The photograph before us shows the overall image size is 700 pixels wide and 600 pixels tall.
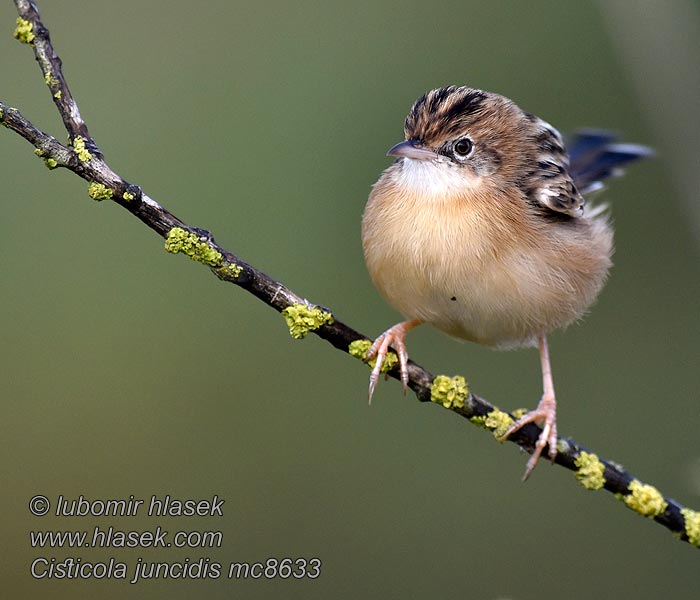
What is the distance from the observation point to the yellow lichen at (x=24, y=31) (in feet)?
11.5

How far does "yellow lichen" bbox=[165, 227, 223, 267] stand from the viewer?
3646 millimetres

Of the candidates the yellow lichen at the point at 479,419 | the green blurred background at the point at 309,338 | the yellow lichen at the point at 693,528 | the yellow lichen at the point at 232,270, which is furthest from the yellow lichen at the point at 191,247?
the green blurred background at the point at 309,338

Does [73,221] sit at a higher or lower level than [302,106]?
lower

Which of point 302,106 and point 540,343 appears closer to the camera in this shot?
point 540,343

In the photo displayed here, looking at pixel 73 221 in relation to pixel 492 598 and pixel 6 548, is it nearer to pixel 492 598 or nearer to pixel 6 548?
pixel 6 548

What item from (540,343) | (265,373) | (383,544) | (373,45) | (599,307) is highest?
(373,45)

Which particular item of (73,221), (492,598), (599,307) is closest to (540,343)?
(492,598)

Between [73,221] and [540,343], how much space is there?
13.1 feet

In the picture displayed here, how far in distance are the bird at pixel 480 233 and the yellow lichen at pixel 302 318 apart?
710 mm

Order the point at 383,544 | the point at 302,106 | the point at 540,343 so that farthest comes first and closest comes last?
1. the point at 302,106
2. the point at 383,544
3. the point at 540,343

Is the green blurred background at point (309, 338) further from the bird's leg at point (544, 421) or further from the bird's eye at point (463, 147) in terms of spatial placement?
the bird's eye at point (463, 147)

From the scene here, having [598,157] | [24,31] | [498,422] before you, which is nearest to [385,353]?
[498,422]

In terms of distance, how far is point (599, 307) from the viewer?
814cm

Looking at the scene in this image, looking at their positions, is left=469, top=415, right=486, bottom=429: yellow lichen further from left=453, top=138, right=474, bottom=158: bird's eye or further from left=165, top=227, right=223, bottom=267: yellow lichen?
left=453, top=138, right=474, bottom=158: bird's eye
